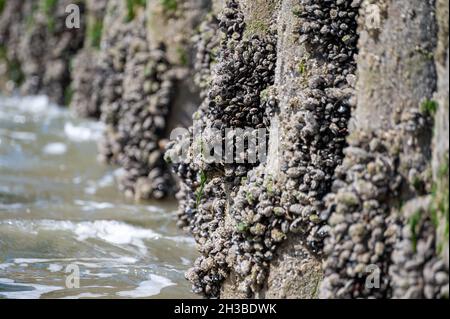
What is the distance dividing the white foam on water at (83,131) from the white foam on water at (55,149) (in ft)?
1.28

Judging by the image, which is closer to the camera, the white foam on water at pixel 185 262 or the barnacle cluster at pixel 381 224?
the barnacle cluster at pixel 381 224

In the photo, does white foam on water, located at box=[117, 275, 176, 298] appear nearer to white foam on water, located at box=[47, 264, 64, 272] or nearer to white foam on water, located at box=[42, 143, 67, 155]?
white foam on water, located at box=[47, 264, 64, 272]

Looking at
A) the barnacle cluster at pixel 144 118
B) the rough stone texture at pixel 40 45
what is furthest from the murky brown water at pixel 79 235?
the rough stone texture at pixel 40 45

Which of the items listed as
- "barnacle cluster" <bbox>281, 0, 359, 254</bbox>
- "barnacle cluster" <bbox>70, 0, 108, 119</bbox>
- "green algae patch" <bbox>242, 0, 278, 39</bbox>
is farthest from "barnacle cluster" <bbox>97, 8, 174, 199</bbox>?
"barnacle cluster" <bbox>70, 0, 108, 119</bbox>

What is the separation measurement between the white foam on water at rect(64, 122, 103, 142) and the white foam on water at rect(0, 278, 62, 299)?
5.72 m

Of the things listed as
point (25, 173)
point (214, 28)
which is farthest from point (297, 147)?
point (25, 173)

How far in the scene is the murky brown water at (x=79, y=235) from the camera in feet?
15.9

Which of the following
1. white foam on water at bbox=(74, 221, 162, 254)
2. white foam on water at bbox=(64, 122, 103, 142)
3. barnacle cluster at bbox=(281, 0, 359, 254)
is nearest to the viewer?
barnacle cluster at bbox=(281, 0, 359, 254)

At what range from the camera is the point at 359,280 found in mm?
3523

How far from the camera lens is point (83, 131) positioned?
10992 mm

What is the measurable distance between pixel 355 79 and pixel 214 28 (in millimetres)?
2318

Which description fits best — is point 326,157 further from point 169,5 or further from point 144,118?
point 169,5

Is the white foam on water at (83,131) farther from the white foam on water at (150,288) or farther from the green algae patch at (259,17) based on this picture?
the green algae patch at (259,17)

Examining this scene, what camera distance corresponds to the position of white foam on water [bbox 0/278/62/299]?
178 inches
